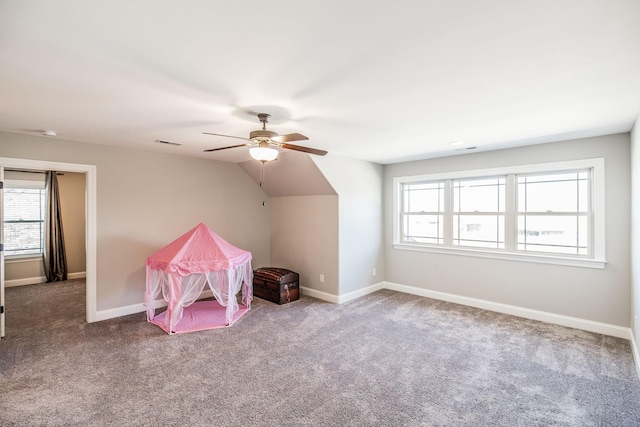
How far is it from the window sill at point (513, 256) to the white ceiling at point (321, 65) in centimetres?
162

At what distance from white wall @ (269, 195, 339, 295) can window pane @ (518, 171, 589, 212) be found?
2748mm

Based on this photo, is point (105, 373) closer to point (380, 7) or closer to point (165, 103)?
point (165, 103)

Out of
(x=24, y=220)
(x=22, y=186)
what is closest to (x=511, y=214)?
(x=22, y=186)

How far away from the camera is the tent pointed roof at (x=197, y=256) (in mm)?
3855

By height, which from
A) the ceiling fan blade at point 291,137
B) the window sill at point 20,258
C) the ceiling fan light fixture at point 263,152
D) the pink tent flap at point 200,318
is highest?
the ceiling fan blade at point 291,137

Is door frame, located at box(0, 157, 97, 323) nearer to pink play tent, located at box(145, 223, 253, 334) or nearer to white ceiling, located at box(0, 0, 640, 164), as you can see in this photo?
pink play tent, located at box(145, 223, 253, 334)

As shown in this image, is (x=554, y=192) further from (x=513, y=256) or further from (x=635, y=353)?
(x=635, y=353)

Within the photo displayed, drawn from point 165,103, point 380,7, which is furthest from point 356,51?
point 165,103

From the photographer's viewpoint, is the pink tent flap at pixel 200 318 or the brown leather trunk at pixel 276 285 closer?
the pink tent flap at pixel 200 318

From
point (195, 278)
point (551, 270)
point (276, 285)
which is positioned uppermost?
point (551, 270)

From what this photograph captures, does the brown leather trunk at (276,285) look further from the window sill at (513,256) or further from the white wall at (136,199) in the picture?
the window sill at (513,256)

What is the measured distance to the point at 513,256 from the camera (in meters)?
4.37

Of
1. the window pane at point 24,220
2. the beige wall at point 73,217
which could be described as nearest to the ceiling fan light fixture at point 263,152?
the beige wall at point 73,217

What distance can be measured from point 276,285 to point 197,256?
1.44m
